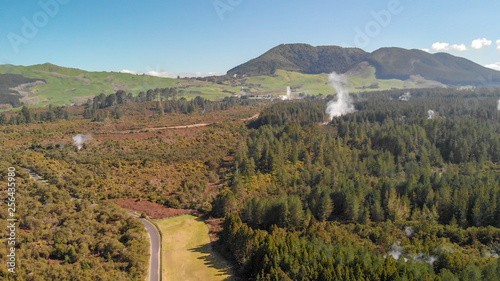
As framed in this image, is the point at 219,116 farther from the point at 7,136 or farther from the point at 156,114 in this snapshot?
the point at 7,136

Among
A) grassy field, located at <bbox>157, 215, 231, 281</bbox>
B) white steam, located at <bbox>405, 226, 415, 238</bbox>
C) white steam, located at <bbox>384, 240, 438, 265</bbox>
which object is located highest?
white steam, located at <bbox>384, 240, 438, 265</bbox>

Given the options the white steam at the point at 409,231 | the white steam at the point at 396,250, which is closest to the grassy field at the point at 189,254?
the white steam at the point at 396,250

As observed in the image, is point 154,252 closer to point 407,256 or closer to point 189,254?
point 189,254

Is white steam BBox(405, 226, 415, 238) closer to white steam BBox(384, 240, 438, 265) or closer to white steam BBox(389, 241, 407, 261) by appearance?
white steam BBox(384, 240, 438, 265)

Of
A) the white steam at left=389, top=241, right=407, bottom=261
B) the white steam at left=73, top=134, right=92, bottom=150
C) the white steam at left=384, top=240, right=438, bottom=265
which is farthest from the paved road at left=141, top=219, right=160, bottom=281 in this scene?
A: the white steam at left=73, top=134, right=92, bottom=150

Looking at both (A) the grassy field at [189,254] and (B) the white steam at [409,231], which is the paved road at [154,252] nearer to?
(A) the grassy field at [189,254]

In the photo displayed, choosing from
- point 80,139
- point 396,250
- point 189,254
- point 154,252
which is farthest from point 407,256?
point 80,139
